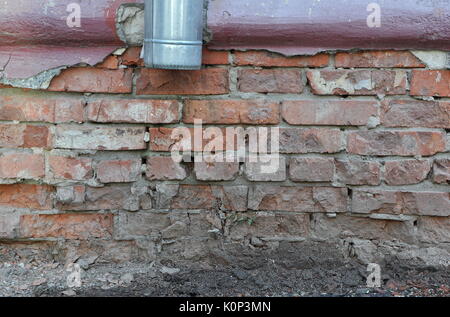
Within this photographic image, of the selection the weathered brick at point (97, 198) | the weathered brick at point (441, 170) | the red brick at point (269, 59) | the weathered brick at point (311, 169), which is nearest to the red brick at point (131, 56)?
the red brick at point (269, 59)

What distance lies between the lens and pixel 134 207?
2.36 metres

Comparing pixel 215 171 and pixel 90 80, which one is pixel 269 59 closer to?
pixel 215 171

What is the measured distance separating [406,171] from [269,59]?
71cm

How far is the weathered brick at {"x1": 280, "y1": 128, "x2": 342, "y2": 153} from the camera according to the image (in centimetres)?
231

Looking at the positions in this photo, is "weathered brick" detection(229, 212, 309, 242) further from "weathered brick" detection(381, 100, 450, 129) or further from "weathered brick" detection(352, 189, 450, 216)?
"weathered brick" detection(381, 100, 450, 129)

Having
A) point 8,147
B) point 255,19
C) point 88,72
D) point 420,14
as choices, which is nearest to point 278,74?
point 255,19

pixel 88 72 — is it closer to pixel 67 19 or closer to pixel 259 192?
pixel 67 19

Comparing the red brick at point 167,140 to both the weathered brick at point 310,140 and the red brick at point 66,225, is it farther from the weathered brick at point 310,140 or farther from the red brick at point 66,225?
the red brick at point 66,225

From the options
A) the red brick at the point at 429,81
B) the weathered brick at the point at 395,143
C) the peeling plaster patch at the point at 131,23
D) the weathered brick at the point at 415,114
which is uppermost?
the peeling plaster patch at the point at 131,23

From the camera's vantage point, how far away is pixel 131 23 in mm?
2248

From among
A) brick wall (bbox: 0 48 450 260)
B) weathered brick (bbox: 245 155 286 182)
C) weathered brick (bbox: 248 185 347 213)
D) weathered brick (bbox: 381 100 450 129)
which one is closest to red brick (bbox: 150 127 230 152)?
brick wall (bbox: 0 48 450 260)

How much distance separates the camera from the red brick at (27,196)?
7.70 feet

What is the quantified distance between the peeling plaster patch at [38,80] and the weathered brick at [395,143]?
119cm

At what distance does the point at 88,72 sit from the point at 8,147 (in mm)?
440
